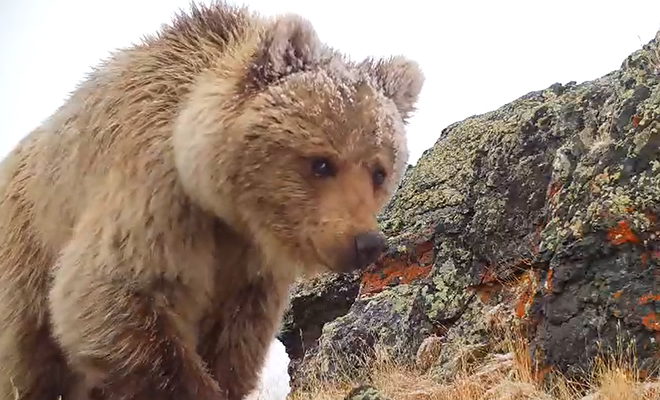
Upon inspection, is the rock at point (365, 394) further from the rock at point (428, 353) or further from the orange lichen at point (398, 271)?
the orange lichen at point (398, 271)

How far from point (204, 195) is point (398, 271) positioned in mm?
4675

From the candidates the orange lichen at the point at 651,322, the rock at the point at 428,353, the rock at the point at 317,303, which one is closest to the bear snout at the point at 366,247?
the orange lichen at the point at 651,322

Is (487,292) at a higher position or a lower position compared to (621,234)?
lower

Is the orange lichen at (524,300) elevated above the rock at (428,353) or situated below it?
above

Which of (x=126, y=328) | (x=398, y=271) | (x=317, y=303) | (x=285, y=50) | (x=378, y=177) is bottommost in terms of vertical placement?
(x=317, y=303)

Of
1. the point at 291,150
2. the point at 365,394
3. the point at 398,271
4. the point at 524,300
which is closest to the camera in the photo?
the point at 291,150

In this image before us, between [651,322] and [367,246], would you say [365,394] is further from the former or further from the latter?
[651,322]

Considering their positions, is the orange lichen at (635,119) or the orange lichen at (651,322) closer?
the orange lichen at (651,322)

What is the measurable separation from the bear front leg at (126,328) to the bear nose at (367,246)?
2.61 feet

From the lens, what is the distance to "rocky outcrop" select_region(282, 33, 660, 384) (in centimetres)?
437

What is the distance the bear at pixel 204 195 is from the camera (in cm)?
334

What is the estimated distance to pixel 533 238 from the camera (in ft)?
19.2

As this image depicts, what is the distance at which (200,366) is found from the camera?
3527 mm

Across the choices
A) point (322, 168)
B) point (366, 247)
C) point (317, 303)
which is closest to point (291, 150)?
point (322, 168)
